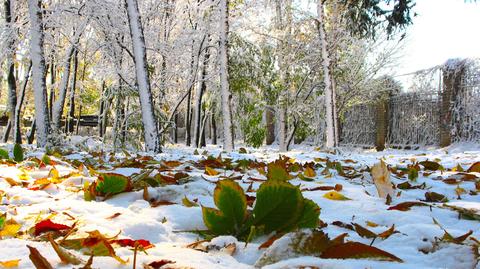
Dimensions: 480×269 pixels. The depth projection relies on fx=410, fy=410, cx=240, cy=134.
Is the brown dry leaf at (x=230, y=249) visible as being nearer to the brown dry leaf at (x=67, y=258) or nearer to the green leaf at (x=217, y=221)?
the green leaf at (x=217, y=221)

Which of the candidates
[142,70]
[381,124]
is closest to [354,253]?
[142,70]

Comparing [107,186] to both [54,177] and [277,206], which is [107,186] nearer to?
[54,177]

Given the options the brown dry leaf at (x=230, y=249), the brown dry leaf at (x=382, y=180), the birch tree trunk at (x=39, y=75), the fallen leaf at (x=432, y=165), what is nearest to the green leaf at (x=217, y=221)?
the brown dry leaf at (x=230, y=249)

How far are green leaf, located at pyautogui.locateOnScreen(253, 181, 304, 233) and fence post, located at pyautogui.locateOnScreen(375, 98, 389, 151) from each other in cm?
1250

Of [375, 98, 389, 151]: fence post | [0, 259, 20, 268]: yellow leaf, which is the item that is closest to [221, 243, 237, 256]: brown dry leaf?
[0, 259, 20, 268]: yellow leaf

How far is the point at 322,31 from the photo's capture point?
10.6 meters

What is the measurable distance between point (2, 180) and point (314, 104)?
13372mm

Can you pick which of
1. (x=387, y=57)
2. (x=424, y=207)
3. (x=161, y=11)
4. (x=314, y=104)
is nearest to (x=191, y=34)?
(x=161, y=11)

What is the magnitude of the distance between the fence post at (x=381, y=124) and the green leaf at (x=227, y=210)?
41.1 ft

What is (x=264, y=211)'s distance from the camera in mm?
1179

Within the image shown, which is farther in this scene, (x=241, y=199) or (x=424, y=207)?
(x=424, y=207)

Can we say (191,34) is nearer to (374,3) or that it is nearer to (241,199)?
(374,3)

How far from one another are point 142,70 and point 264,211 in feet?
20.1

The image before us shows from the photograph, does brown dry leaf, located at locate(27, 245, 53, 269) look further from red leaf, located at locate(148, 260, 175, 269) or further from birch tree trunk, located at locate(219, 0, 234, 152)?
birch tree trunk, located at locate(219, 0, 234, 152)
